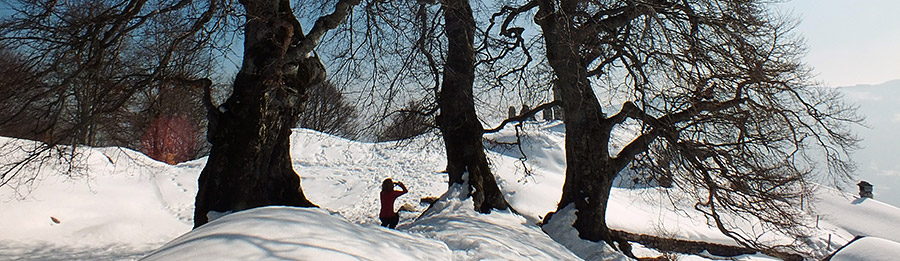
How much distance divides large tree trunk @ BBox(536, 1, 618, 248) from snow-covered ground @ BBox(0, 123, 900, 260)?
0.38 meters

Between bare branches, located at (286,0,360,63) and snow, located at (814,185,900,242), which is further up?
snow, located at (814,185,900,242)

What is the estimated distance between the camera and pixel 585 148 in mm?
8438

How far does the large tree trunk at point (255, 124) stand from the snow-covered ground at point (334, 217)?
1533 mm

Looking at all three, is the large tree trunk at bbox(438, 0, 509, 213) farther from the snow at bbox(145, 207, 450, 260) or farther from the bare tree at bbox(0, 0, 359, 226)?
the snow at bbox(145, 207, 450, 260)

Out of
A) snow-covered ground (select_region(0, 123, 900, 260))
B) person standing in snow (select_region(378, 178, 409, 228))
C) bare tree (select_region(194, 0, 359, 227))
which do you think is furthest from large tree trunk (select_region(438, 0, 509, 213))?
bare tree (select_region(194, 0, 359, 227))

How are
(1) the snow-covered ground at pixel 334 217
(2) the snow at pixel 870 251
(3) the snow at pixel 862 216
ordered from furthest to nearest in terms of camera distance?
(3) the snow at pixel 862 216 → (2) the snow at pixel 870 251 → (1) the snow-covered ground at pixel 334 217

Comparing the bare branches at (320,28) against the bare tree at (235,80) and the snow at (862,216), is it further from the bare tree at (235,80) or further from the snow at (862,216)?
the snow at (862,216)

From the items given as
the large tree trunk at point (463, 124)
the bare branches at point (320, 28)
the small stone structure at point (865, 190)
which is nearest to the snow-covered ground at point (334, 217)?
the large tree trunk at point (463, 124)

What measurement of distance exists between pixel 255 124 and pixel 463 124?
12.6 ft

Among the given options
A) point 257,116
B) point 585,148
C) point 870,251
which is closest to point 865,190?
point 870,251

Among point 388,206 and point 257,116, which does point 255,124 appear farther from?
point 388,206

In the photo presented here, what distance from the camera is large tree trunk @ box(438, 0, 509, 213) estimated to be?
29.7 feet

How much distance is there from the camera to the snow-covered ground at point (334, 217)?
262cm

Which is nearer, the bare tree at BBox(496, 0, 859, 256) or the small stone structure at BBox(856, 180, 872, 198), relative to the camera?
the bare tree at BBox(496, 0, 859, 256)
